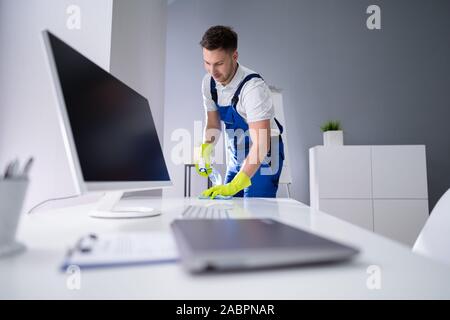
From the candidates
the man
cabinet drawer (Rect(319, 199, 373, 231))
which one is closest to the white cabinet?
cabinet drawer (Rect(319, 199, 373, 231))

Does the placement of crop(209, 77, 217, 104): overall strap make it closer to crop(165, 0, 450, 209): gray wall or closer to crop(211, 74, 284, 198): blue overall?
crop(211, 74, 284, 198): blue overall

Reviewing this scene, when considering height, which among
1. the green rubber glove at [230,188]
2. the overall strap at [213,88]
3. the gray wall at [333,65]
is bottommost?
the green rubber glove at [230,188]

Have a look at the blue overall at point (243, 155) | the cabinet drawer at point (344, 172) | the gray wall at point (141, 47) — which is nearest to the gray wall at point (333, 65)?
the cabinet drawer at point (344, 172)

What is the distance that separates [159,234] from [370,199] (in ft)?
8.36

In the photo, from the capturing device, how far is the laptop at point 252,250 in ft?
0.99

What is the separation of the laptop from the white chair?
453 millimetres

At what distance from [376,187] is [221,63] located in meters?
1.96

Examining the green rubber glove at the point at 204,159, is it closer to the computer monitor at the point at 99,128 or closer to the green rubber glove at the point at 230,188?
the green rubber glove at the point at 230,188

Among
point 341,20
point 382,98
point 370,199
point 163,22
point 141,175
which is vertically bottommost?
point 370,199

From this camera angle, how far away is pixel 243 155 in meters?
1.68

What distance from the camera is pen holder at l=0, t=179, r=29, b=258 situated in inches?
14.7
